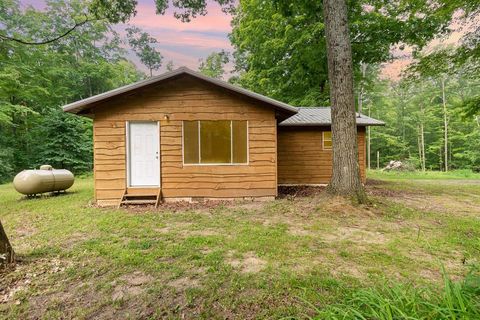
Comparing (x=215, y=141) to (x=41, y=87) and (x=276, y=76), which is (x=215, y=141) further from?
(x=41, y=87)

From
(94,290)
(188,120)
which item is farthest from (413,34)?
(94,290)

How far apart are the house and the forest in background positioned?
3.90 metres

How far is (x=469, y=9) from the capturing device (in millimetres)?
6996

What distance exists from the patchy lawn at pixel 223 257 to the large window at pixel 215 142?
159 centimetres

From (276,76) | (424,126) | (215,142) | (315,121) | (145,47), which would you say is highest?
(145,47)

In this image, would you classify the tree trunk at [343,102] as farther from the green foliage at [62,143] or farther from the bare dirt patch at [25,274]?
the green foliage at [62,143]

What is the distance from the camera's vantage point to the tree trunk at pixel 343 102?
227 inches

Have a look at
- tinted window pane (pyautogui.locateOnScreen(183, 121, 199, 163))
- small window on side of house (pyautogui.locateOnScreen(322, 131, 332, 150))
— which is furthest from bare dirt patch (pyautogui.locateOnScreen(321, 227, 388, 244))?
small window on side of house (pyautogui.locateOnScreen(322, 131, 332, 150))

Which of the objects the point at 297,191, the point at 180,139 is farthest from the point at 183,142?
the point at 297,191

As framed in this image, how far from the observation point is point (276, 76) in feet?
49.8

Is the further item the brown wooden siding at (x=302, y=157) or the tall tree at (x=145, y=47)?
the tall tree at (x=145, y=47)

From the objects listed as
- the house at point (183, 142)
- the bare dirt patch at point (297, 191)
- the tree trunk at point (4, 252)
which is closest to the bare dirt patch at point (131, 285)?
the tree trunk at point (4, 252)

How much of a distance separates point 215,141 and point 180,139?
3.18 feet

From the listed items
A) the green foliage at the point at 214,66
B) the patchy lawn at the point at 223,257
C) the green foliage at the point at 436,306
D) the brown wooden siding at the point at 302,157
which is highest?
the green foliage at the point at 214,66
